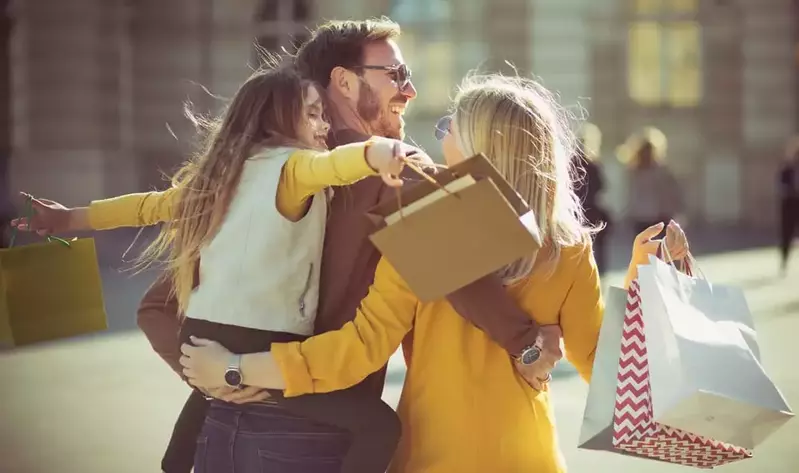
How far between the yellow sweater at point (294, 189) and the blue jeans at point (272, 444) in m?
0.39

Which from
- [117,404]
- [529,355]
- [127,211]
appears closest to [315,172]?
[529,355]

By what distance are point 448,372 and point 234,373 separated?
0.40m

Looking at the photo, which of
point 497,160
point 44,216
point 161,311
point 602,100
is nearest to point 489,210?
point 497,160

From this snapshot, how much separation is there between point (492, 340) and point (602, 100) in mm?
20714

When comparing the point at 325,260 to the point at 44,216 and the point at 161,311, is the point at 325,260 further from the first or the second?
the point at 44,216

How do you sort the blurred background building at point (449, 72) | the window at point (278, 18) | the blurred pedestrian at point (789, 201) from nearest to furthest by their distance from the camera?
1. the blurred pedestrian at point (789, 201)
2. the blurred background building at point (449, 72)
3. the window at point (278, 18)

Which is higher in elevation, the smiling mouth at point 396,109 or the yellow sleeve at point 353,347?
the smiling mouth at point 396,109

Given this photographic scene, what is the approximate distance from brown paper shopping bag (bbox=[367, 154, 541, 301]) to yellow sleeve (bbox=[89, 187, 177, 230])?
2.60 ft

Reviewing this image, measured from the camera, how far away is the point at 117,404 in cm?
693

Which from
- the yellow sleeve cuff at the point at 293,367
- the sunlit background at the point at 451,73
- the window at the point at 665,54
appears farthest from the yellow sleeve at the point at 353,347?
the window at the point at 665,54

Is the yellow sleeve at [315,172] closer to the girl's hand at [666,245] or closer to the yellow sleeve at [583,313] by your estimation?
the yellow sleeve at [583,313]

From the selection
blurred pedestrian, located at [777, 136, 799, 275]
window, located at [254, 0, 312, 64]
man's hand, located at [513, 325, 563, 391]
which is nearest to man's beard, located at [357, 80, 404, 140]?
man's hand, located at [513, 325, 563, 391]

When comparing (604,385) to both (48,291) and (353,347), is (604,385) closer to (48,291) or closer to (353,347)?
(353,347)

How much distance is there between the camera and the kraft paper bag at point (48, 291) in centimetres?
285
